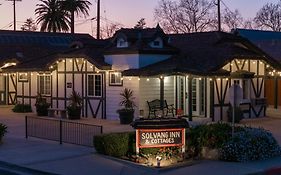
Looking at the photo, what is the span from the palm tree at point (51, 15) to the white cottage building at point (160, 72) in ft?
111

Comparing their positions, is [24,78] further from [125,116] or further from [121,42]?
[125,116]

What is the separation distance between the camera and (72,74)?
3359 cm

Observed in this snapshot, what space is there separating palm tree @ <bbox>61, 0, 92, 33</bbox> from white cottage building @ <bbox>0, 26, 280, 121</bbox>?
110 ft

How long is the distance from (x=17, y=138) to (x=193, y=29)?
52.4 meters

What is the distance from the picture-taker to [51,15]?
67.9m

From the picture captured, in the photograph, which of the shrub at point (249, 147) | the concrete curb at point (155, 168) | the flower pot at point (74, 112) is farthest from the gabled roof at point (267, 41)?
the concrete curb at point (155, 168)

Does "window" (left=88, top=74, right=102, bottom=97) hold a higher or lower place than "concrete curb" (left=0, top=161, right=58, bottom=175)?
higher

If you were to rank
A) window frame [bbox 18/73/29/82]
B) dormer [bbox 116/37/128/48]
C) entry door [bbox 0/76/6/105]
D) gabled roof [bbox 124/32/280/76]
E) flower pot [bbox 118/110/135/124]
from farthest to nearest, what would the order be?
entry door [bbox 0/76/6/105] < window frame [bbox 18/73/29/82] < dormer [bbox 116/37/128/48] < flower pot [bbox 118/110/135/124] < gabled roof [bbox 124/32/280/76]

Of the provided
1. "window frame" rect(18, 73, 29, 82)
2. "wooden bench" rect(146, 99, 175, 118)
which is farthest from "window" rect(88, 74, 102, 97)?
"window frame" rect(18, 73, 29, 82)

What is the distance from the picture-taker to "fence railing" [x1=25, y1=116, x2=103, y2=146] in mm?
20750

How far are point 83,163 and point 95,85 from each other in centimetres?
1621

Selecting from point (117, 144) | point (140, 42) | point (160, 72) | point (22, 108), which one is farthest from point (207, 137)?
point (22, 108)

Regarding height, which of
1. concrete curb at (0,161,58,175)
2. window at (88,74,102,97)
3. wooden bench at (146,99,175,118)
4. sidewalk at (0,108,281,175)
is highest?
window at (88,74,102,97)

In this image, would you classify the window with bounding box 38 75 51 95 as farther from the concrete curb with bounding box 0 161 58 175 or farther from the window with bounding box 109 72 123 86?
the concrete curb with bounding box 0 161 58 175
